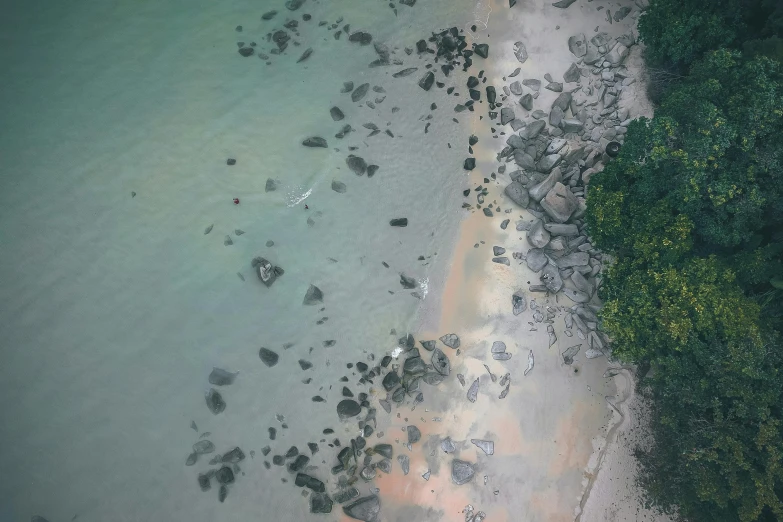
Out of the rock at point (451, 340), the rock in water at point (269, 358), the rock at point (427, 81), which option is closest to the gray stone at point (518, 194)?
the rock at point (427, 81)

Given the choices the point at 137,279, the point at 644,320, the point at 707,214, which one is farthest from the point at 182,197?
the point at 707,214

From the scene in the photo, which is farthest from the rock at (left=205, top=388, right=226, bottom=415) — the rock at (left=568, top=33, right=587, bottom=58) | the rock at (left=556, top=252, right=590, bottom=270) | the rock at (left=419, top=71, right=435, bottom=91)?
the rock at (left=568, top=33, right=587, bottom=58)

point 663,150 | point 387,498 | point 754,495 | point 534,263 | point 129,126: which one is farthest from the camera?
point 129,126

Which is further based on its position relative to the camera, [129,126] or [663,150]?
[129,126]

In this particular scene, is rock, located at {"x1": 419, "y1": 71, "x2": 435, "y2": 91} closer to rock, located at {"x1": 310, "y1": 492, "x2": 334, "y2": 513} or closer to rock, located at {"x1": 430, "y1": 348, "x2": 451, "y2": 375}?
rock, located at {"x1": 430, "y1": 348, "x2": 451, "y2": 375}

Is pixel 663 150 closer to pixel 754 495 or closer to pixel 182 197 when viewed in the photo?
pixel 754 495

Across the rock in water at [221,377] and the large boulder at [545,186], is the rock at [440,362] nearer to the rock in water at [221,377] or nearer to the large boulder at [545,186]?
the large boulder at [545,186]
